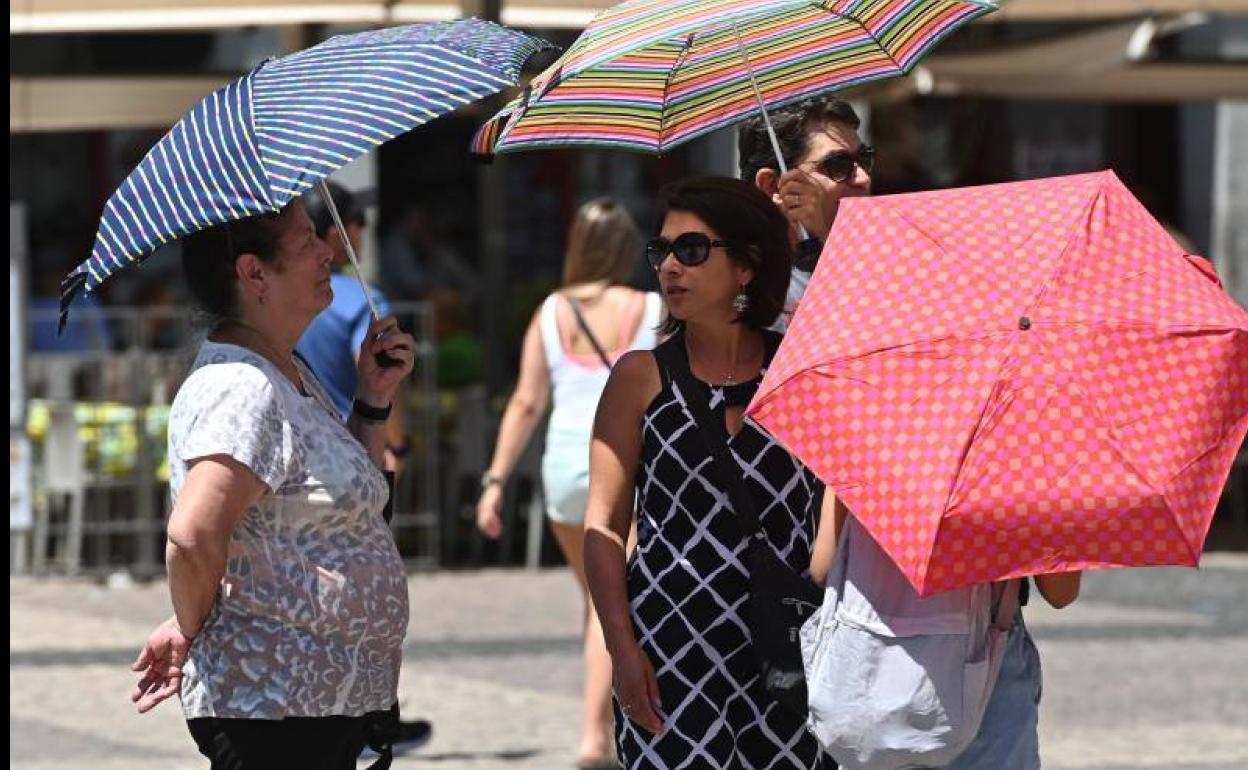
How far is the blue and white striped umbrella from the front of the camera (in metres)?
3.84

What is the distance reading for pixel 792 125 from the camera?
4.59m

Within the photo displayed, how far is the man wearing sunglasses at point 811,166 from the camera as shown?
4504 mm

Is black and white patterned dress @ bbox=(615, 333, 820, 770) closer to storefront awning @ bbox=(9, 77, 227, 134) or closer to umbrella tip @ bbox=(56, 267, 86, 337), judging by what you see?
umbrella tip @ bbox=(56, 267, 86, 337)

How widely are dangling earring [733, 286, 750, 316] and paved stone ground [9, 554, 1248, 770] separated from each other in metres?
3.43

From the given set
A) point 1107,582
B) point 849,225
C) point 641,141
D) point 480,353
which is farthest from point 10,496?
point 849,225

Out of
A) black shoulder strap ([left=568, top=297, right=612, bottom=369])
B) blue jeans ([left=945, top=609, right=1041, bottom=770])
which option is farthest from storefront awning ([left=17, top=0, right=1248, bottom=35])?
blue jeans ([left=945, top=609, right=1041, bottom=770])

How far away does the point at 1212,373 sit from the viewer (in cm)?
345

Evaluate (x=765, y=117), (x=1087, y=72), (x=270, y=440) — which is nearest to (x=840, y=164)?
(x=765, y=117)

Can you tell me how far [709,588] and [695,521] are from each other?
0.12 meters

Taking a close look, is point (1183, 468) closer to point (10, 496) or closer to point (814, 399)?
point (814, 399)

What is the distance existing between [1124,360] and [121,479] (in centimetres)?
942

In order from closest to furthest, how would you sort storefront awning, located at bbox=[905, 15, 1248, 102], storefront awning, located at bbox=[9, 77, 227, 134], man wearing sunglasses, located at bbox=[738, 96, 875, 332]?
1. man wearing sunglasses, located at bbox=[738, 96, 875, 332]
2. storefront awning, located at bbox=[9, 77, 227, 134]
3. storefront awning, located at bbox=[905, 15, 1248, 102]

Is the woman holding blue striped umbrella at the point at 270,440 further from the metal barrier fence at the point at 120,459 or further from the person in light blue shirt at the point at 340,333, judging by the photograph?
the metal barrier fence at the point at 120,459

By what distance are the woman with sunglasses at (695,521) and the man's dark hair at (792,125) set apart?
1.40 feet
